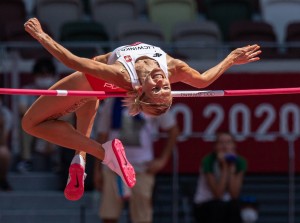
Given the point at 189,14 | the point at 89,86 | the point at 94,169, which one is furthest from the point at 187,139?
the point at 89,86

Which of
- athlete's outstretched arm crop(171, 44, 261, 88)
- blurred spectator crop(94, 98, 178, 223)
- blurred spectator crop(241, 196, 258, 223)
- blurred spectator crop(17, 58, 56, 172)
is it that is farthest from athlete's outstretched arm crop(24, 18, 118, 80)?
blurred spectator crop(241, 196, 258, 223)

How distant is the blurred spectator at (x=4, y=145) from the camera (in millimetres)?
15055

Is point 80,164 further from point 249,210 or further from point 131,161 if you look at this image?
point 249,210

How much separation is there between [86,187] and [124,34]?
7.46 ft

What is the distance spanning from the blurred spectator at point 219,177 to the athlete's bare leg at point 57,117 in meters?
2.91

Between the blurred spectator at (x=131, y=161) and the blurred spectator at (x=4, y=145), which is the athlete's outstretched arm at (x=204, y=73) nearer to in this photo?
the blurred spectator at (x=131, y=161)

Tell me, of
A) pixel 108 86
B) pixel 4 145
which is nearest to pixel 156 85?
pixel 108 86

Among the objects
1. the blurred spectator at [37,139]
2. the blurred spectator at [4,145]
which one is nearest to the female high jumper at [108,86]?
the blurred spectator at [4,145]

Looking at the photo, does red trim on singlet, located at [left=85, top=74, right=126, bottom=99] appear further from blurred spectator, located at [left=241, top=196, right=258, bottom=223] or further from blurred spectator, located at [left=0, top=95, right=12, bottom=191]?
blurred spectator, located at [left=241, top=196, right=258, bottom=223]

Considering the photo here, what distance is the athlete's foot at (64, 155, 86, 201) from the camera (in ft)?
40.7

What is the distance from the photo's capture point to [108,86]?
12.0 meters

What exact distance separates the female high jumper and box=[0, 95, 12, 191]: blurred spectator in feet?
8.59

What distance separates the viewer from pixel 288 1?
18.3 meters

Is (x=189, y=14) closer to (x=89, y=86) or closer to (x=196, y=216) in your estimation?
(x=196, y=216)
